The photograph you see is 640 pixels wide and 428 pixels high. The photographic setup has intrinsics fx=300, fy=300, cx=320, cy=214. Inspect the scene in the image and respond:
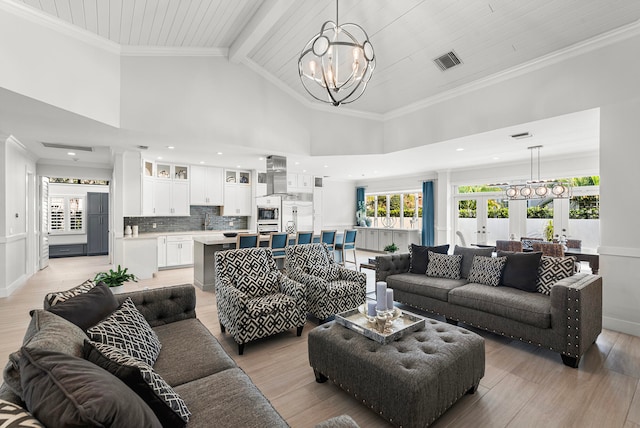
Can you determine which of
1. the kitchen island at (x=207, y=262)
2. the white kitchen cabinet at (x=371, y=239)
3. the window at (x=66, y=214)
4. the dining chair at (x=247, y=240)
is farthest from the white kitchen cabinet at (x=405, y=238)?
the window at (x=66, y=214)

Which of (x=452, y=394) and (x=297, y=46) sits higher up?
(x=297, y=46)

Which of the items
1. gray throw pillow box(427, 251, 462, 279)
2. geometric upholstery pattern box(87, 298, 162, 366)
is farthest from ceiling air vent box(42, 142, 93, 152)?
gray throw pillow box(427, 251, 462, 279)

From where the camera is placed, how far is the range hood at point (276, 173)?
20.1ft

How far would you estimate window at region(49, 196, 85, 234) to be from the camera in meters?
8.88

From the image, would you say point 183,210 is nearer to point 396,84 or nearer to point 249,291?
point 249,291

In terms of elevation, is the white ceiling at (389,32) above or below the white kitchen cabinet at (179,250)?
above

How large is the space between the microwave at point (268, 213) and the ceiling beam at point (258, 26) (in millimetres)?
4087

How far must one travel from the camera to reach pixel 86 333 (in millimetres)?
1521

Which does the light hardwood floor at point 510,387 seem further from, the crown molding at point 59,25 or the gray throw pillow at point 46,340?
the crown molding at point 59,25

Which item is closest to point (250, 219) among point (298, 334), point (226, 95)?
point (226, 95)

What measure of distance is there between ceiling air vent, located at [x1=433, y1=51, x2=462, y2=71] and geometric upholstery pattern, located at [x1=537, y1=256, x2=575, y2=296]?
2.82 meters

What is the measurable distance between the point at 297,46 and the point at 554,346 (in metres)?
4.68

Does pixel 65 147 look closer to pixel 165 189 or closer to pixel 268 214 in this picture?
pixel 165 189

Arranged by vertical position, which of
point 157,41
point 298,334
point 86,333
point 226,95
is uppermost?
point 157,41
